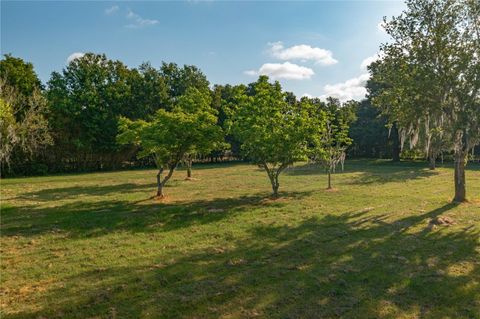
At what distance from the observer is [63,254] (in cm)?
995

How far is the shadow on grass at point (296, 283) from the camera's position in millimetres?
6566

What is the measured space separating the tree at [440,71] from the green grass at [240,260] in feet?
13.3

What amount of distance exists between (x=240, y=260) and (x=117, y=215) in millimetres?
8015

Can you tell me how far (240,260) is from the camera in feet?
30.7

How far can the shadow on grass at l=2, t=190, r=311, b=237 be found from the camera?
13.0 meters

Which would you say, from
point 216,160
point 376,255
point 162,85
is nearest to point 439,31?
point 376,255

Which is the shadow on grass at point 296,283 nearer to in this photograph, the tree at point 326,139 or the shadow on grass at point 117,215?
the shadow on grass at point 117,215

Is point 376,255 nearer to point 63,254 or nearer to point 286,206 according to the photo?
point 286,206

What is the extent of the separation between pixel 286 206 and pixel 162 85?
36855 mm

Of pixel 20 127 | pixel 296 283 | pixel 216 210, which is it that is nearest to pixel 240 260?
pixel 296 283

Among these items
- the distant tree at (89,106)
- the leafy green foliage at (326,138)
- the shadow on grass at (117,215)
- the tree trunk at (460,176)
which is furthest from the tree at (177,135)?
the distant tree at (89,106)

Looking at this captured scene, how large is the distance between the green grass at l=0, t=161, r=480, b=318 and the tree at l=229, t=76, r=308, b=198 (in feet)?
8.90

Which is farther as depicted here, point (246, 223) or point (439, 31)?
point (439, 31)

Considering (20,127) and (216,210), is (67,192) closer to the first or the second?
(20,127)
